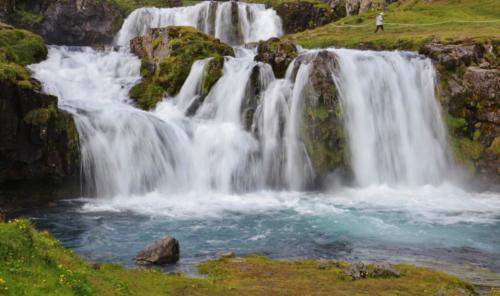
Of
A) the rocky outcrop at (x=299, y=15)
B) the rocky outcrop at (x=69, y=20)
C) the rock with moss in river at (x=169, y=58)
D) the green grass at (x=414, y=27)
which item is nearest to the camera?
the rock with moss in river at (x=169, y=58)

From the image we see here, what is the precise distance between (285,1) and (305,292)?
173 feet

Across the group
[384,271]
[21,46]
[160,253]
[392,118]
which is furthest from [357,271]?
[21,46]

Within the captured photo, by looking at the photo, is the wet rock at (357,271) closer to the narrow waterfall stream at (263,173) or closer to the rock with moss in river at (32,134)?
the narrow waterfall stream at (263,173)

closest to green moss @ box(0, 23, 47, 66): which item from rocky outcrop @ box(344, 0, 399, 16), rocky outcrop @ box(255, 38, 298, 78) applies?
rocky outcrop @ box(255, 38, 298, 78)

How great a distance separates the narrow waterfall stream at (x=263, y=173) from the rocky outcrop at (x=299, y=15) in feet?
63.4

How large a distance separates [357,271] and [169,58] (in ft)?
85.0

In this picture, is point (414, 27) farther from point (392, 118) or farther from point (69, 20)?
point (69, 20)

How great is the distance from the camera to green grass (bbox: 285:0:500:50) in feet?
131

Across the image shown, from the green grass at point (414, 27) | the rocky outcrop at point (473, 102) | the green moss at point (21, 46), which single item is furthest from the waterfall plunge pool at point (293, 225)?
→ the green moss at point (21, 46)

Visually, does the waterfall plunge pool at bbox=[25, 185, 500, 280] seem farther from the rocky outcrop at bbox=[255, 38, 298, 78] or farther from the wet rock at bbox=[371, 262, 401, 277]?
the rocky outcrop at bbox=[255, 38, 298, 78]

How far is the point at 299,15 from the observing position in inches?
2307

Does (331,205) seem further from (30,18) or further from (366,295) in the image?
(30,18)

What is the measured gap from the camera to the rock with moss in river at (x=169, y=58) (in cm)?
3603

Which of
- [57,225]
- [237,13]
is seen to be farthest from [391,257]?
[237,13]
